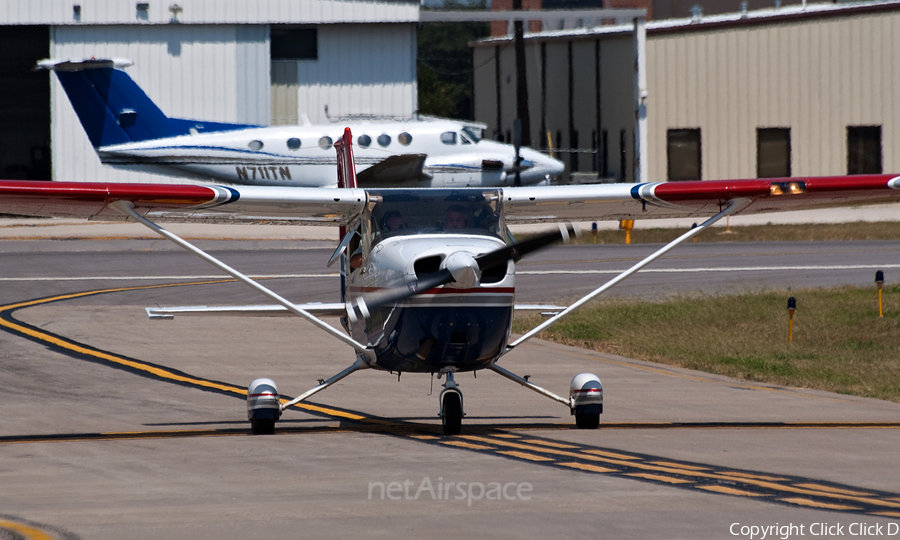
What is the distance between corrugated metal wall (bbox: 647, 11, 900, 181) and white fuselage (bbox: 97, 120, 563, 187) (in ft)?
36.2

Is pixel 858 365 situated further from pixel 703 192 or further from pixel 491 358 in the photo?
pixel 491 358

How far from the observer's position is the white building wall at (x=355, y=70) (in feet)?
132

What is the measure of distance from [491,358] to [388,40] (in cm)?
3250

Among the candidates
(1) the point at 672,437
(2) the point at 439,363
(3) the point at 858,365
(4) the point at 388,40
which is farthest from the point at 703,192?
(4) the point at 388,40

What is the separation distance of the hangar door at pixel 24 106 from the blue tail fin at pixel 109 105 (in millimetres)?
7955

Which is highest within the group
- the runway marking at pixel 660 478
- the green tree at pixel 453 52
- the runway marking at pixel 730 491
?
the green tree at pixel 453 52

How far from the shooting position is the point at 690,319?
1789 cm

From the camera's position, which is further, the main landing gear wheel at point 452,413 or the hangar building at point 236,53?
the hangar building at point 236,53

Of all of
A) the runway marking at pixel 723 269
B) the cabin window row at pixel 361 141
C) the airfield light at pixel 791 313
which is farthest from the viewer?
the cabin window row at pixel 361 141

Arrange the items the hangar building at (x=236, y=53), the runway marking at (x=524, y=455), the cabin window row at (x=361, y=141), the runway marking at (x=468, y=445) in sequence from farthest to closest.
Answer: the hangar building at (x=236, y=53) → the cabin window row at (x=361, y=141) → the runway marking at (x=468, y=445) → the runway marking at (x=524, y=455)

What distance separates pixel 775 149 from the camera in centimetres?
4281

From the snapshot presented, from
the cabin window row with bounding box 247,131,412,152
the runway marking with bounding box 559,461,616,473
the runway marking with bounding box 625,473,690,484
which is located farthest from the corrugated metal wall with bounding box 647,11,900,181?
the runway marking with bounding box 625,473,690,484

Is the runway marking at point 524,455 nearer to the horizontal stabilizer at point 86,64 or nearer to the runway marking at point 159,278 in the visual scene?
the runway marking at point 159,278

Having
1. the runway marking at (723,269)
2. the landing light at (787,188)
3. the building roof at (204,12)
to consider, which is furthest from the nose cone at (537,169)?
the landing light at (787,188)
